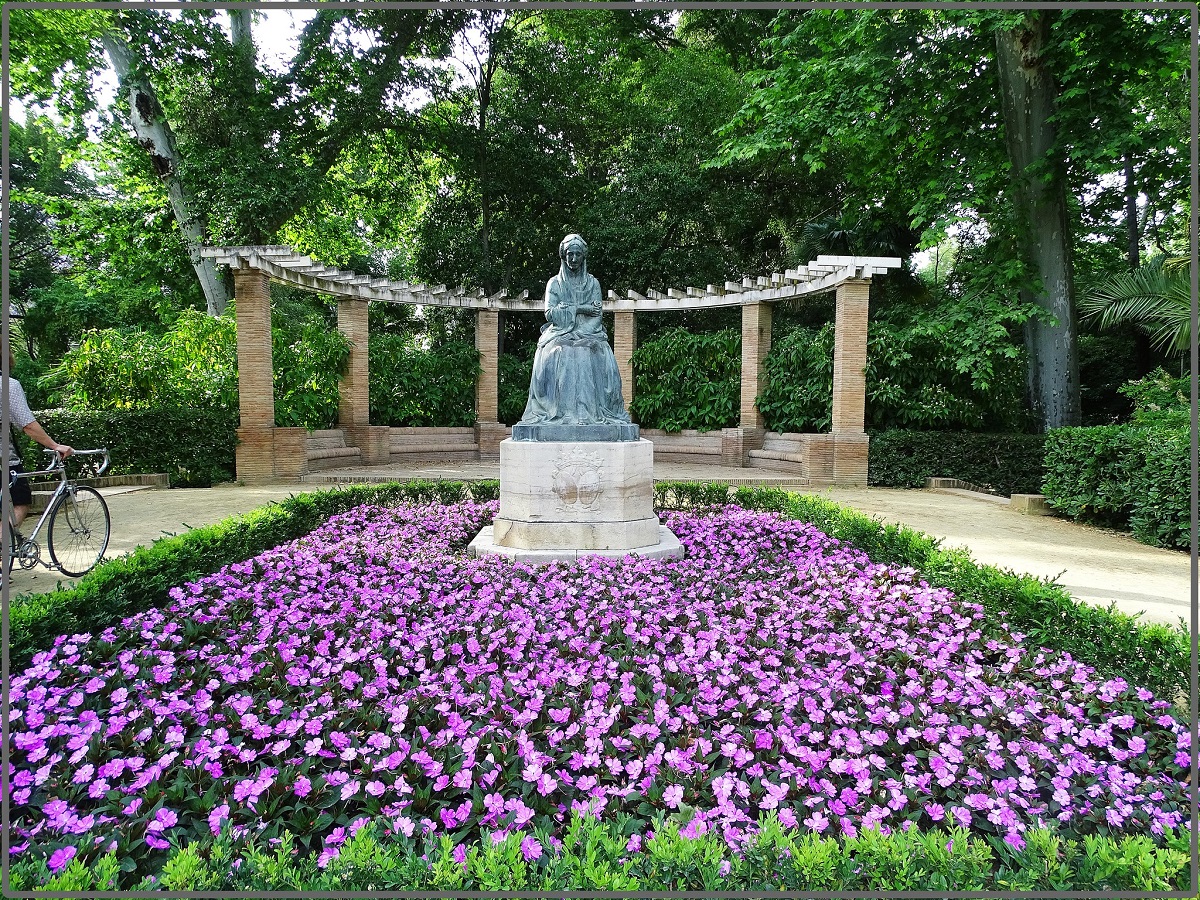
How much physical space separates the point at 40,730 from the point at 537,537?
378 centimetres

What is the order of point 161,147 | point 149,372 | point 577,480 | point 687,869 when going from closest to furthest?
point 687,869 → point 577,480 → point 149,372 → point 161,147

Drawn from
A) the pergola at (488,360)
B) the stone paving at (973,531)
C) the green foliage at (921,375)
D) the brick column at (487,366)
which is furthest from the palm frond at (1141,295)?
the brick column at (487,366)

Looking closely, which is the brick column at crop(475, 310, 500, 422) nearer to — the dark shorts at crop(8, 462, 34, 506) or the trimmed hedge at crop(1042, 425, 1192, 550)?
the trimmed hedge at crop(1042, 425, 1192, 550)

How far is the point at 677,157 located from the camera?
18578 millimetres

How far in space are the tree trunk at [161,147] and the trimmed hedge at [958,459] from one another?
1516 cm

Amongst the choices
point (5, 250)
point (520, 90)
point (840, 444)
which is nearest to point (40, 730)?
point (5, 250)

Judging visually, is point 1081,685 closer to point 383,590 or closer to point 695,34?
point 383,590

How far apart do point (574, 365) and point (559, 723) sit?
4110 millimetres

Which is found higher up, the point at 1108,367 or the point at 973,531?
the point at 1108,367

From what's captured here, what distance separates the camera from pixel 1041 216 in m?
12.2

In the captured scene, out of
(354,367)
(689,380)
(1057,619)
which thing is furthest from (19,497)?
(689,380)

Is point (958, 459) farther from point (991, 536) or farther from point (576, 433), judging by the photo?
point (576, 433)

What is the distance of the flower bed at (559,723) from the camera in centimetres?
235

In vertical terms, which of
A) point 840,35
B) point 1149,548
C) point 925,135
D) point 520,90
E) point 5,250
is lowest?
point 1149,548
